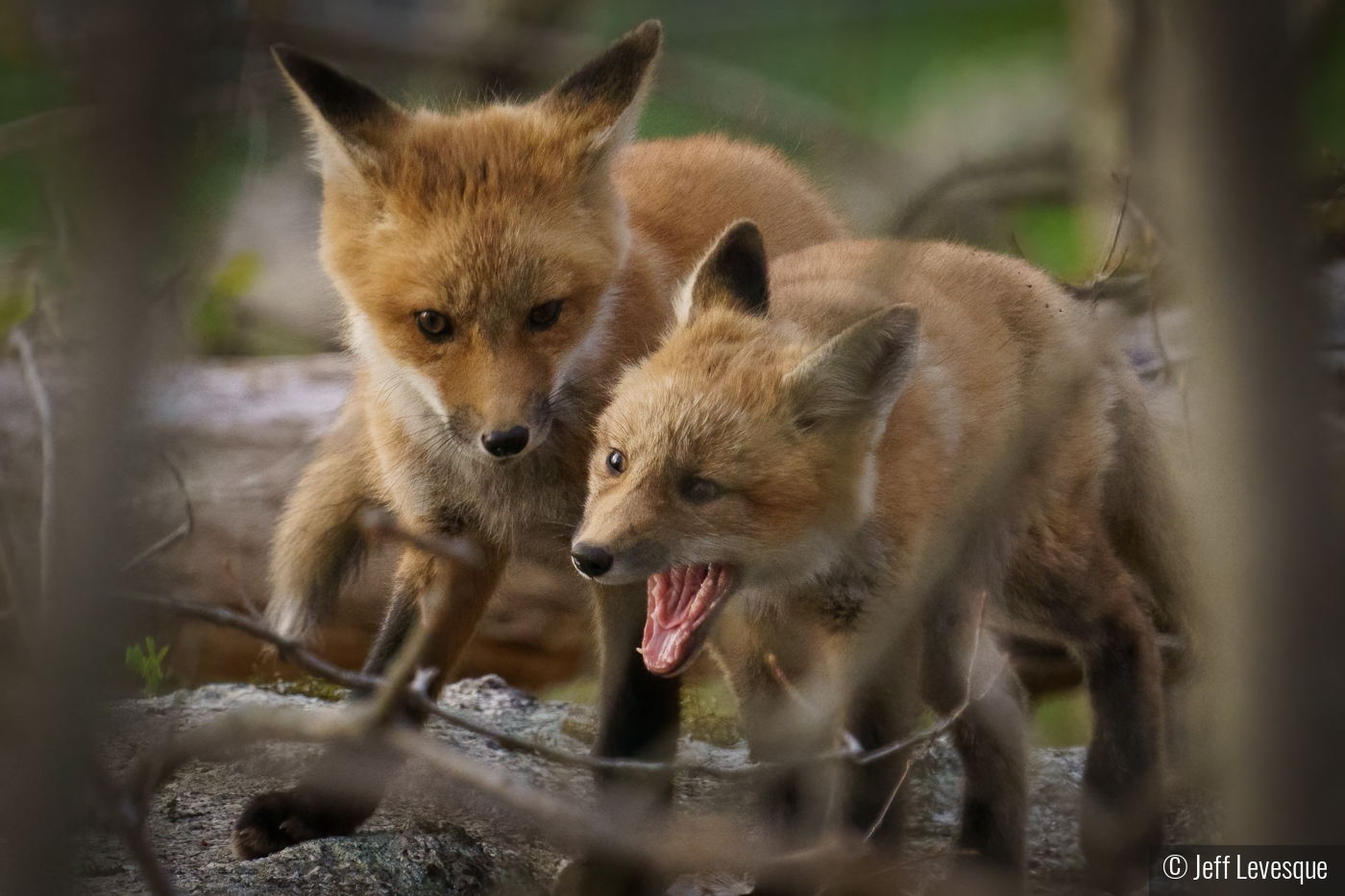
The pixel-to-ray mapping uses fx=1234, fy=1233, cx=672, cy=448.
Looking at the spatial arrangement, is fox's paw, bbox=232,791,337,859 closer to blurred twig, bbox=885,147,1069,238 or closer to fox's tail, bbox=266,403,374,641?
fox's tail, bbox=266,403,374,641

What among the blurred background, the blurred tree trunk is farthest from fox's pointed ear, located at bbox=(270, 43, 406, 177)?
the blurred tree trunk

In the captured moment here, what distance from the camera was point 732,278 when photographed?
9.91ft

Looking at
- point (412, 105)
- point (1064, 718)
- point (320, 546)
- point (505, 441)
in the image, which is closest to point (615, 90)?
point (412, 105)

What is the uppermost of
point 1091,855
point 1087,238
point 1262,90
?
point 1087,238

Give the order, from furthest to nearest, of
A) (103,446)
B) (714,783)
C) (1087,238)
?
1. (1087,238)
2. (714,783)
3. (103,446)

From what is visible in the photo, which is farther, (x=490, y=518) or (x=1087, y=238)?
(x=1087, y=238)

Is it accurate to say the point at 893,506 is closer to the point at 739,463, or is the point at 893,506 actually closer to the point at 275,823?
the point at 739,463

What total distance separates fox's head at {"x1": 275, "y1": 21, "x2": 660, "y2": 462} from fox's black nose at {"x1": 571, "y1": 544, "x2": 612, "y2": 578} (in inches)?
14.8

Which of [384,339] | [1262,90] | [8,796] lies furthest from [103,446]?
[384,339]

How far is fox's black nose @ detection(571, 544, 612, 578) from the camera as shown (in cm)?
241

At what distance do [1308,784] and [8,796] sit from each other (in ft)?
3.89

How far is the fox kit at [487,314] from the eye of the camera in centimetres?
284

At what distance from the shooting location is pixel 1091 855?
3.14m

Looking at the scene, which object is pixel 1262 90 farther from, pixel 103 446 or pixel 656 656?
pixel 656 656
